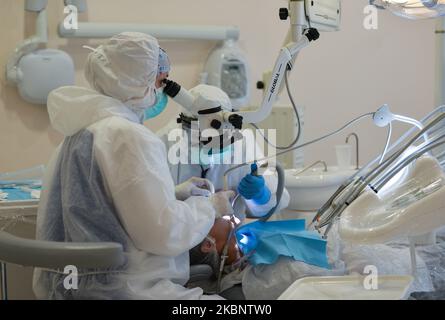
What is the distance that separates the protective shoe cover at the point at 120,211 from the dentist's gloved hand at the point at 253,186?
0.27 meters

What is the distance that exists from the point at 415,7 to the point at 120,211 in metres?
1.11

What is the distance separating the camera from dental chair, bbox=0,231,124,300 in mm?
1361

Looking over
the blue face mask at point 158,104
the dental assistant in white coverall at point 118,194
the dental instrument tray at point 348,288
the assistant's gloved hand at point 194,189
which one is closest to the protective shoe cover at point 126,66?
the dental assistant in white coverall at point 118,194

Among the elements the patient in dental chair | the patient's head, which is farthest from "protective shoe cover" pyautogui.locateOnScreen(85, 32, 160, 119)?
the patient in dental chair

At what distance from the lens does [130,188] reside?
1.49 meters

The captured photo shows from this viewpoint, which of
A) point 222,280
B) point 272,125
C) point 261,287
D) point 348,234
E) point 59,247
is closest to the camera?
point 59,247

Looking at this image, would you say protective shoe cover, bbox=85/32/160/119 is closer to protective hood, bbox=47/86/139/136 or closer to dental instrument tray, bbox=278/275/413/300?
protective hood, bbox=47/86/139/136

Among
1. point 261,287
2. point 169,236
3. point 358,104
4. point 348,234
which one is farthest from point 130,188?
point 358,104

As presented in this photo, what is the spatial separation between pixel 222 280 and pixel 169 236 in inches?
12.0

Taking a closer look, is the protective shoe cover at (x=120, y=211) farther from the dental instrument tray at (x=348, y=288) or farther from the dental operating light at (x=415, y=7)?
the dental operating light at (x=415, y=7)

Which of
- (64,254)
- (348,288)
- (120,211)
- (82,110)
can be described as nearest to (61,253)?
(64,254)

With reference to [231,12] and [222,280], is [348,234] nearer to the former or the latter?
→ [222,280]

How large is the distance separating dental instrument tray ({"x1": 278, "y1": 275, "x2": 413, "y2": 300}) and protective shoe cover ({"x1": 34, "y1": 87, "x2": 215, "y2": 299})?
28 centimetres

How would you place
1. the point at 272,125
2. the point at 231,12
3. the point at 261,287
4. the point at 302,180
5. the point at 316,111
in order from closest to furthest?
1. the point at 261,287
2. the point at 302,180
3. the point at 272,125
4. the point at 231,12
5. the point at 316,111
